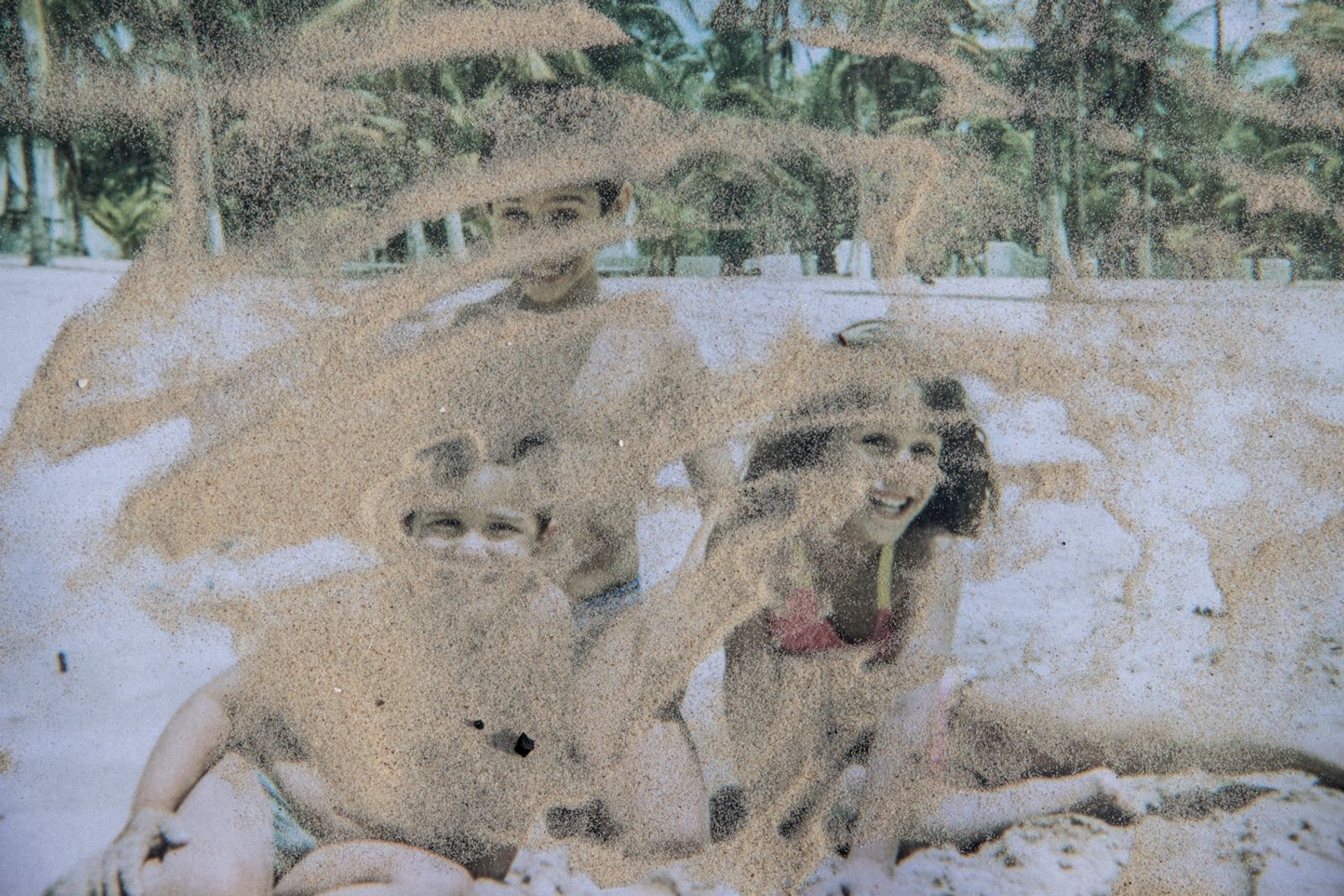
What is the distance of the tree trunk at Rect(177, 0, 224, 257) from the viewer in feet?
4.64

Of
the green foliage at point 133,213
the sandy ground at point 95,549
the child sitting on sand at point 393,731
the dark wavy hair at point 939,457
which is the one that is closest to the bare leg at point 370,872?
the child sitting on sand at point 393,731

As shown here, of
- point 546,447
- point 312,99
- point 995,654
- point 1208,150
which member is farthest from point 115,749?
point 1208,150

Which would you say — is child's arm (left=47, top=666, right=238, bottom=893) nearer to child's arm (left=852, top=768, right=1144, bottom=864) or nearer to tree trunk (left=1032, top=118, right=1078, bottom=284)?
child's arm (left=852, top=768, right=1144, bottom=864)

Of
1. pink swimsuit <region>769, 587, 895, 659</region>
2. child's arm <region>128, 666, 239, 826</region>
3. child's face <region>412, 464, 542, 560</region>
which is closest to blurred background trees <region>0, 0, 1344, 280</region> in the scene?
child's face <region>412, 464, 542, 560</region>

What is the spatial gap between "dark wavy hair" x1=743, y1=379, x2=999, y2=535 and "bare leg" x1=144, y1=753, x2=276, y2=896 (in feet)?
3.05

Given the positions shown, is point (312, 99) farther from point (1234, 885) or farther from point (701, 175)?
point (1234, 885)

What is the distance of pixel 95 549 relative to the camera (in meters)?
1.48

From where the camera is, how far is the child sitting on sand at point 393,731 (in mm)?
1488

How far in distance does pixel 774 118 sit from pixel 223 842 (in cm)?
146

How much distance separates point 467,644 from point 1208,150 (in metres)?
1.44

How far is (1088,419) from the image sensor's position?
1.52 m

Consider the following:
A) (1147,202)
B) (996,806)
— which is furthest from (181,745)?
(1147,202)

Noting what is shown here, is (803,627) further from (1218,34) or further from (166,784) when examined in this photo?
(1218,34)

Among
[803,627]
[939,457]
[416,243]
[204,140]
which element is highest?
[204,140]
